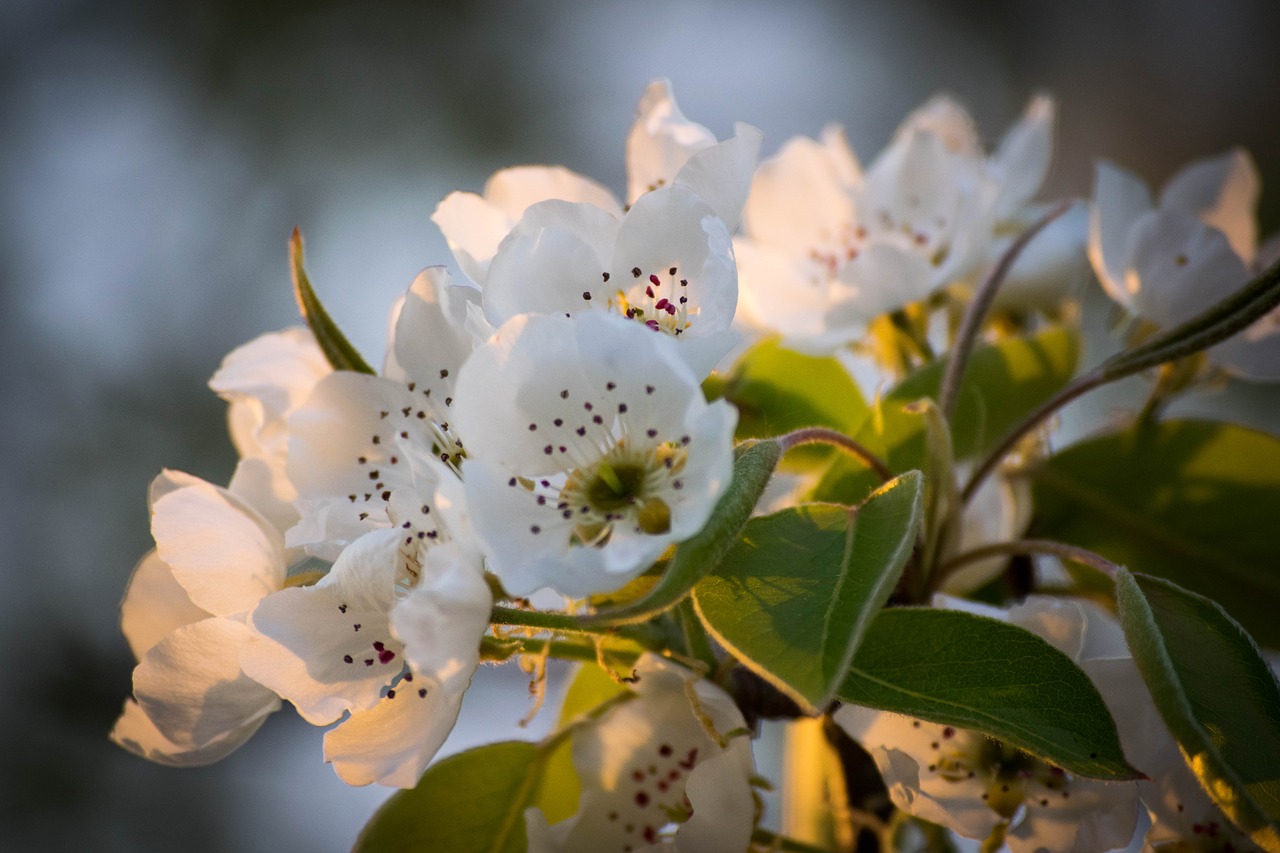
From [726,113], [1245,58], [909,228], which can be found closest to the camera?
[909,228]

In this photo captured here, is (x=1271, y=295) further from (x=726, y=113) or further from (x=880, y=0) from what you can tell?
(x=880, y=0)

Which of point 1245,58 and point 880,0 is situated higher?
point 880,0

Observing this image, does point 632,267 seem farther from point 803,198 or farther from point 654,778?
point 803,198

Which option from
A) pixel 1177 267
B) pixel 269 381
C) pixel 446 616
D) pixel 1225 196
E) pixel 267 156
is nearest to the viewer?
pixel 446 616

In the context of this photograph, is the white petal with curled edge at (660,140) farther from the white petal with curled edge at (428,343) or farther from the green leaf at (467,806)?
the green leaf at (467,806)

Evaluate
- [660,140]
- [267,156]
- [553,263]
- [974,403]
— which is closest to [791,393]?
[974,403]

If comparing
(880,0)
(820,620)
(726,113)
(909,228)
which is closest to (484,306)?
(820,620)

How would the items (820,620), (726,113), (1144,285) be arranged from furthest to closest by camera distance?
(726,113)
(1144,285)
(820,620)
